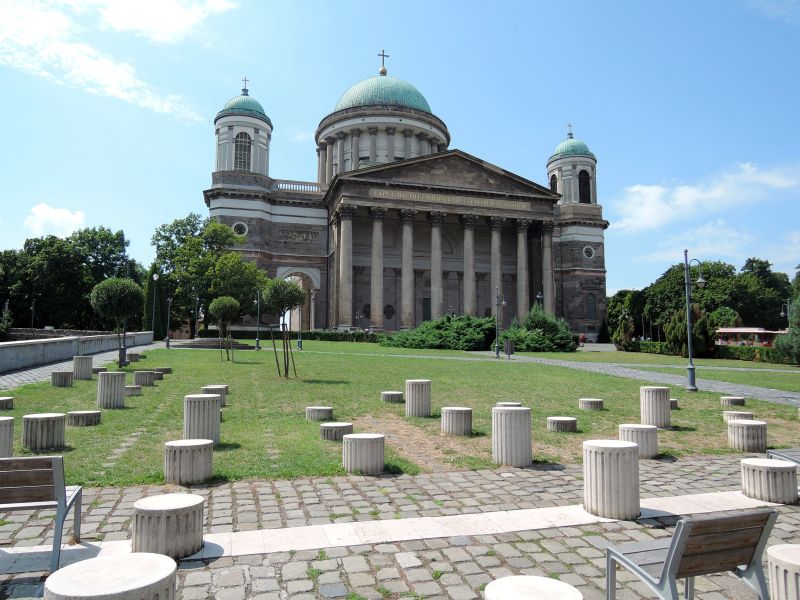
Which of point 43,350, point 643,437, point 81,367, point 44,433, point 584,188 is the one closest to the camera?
point 44,433

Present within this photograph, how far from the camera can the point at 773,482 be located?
6.67m

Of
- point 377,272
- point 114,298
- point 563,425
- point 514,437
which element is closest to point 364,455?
point 514,437

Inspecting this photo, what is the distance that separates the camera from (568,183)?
64.7 meters

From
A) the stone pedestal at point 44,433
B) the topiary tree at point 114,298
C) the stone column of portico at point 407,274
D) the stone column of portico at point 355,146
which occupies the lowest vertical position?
the stone pedestal at point 44,433

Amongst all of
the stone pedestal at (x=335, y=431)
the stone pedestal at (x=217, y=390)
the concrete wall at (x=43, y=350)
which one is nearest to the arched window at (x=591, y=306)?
the concrete wall at (x=43, y=350)

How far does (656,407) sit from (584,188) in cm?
5825

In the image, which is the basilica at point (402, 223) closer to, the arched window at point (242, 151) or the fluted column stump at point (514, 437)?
the arched window at point (242, 151)

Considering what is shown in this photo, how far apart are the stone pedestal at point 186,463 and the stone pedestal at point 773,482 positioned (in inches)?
261

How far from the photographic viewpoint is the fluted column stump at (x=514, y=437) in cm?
833

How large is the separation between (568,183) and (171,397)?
191 feet

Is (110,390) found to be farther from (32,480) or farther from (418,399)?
(32,480)

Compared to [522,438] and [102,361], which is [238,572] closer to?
[522,438]

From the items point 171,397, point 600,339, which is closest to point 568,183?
point 600,339

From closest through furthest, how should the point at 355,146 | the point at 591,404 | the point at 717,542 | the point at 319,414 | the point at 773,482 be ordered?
1. the point at 717,542
2. the point at 773,482
3. the point at 319,414
4. the point at 591,404
5. the point at 355,146
